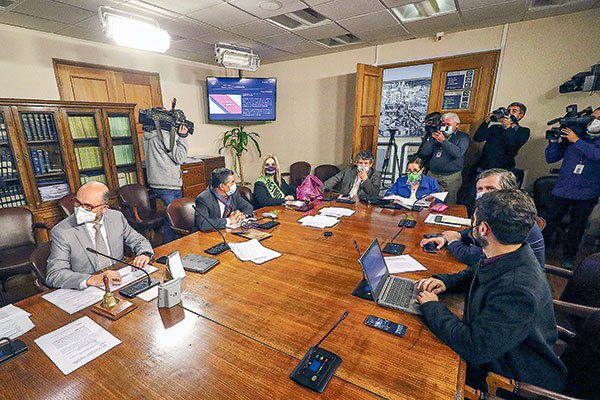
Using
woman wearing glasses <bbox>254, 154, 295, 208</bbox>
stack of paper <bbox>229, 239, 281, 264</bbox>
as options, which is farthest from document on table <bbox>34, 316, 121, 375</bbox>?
woman wearing glasses <bbox>254, 154, 295, 208</bbox>

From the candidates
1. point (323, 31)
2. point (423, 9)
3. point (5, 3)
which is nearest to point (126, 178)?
point (5, 3)

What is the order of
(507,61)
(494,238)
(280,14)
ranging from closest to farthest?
1. (494,238)
2. (280,14)
3. (507,61)

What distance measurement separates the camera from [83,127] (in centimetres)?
330

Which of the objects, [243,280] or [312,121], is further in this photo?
[312,121]

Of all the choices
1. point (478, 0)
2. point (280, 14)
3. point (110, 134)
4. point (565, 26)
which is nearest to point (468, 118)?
point (565, 26)

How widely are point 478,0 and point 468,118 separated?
1515 mm

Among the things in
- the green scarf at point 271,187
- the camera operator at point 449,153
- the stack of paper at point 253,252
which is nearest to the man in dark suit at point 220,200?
the stack of paper at point 253,252

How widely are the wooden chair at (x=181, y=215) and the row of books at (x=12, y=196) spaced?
174 cm

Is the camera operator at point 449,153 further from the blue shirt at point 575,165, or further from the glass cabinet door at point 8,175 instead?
the glass cabinet door at point 8,175

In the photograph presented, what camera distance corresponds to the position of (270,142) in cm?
559

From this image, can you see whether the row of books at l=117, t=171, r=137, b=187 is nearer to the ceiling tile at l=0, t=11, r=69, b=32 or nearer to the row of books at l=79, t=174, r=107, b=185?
the row of books at l=79, t=174, r=107, b=185

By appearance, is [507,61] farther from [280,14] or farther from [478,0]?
[280,14]

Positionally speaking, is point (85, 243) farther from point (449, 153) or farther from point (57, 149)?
point (449, 153)

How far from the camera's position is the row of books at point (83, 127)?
321 centimetres
